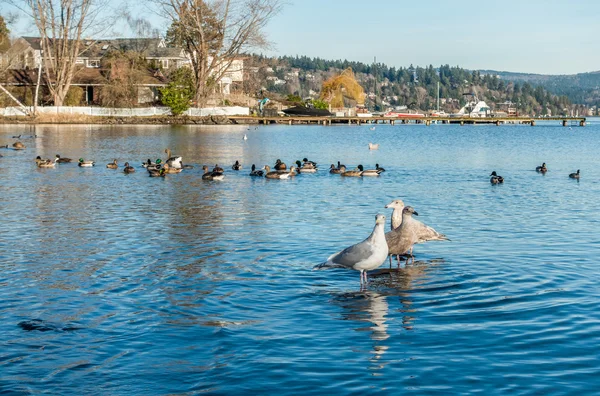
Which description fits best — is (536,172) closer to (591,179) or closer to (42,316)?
(591,179)

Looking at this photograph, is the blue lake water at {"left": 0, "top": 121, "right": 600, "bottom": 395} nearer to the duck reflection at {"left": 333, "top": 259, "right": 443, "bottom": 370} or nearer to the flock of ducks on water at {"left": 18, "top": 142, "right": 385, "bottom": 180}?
the duck reflection at {"left": 333, "top": 259, "right": 443, "bottom": 370}

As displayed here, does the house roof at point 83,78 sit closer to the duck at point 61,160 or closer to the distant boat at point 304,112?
the distant boat at point 304,112

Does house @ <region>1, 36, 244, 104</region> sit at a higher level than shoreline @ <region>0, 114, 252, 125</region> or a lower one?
higher

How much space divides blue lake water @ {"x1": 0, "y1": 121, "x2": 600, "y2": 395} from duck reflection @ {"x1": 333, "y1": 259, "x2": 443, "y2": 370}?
5 cm

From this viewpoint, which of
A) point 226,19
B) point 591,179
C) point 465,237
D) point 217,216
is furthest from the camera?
point 226,19

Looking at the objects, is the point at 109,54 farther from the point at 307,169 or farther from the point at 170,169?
the point at 307,169

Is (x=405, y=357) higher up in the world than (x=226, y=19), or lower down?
lower down

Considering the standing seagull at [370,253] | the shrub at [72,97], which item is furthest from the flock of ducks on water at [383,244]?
the shrub at [72,97]

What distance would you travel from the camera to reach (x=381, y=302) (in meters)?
12.7

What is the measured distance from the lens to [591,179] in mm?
36969

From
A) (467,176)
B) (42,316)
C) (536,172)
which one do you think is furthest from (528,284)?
(536,172)

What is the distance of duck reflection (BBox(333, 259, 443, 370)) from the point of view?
35.7 ft

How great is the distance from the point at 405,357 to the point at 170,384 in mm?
3140

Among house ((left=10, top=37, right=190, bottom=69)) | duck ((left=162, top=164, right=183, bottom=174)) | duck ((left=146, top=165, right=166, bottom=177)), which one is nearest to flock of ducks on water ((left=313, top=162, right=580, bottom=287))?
duck ((left=146, top=165, right=166, bottom=177))
